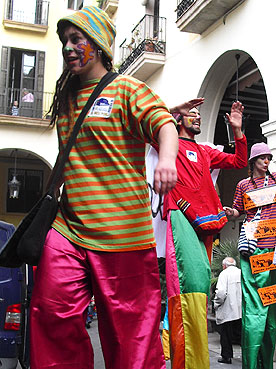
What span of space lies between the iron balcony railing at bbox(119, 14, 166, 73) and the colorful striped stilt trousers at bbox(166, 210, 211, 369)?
396 inches

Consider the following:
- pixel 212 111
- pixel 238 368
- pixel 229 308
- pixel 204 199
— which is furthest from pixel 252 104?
pixel 204 199

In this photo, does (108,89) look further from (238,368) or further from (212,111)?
(212,111)

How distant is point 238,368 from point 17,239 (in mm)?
4386

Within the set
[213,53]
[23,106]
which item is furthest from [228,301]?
[23,106]

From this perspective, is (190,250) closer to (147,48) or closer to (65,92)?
(65,92)

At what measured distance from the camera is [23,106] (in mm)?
20688

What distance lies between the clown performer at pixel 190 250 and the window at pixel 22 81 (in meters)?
17.3

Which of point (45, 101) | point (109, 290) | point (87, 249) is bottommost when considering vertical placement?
point (109, 290)

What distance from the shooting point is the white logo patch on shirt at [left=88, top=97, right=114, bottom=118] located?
97.2 inches

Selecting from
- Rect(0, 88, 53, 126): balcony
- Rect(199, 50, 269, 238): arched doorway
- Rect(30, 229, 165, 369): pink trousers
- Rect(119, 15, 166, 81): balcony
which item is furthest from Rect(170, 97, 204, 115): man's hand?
Rect(0, 88, 53, 126): balcony

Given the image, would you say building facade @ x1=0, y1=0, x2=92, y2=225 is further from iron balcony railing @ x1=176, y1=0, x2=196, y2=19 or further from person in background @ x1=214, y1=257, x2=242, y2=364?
person in background @ x1=214, y1=257, x2=242, y2=364

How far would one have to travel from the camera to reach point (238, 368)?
20.1 ft

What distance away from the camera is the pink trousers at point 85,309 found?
2.29 meters

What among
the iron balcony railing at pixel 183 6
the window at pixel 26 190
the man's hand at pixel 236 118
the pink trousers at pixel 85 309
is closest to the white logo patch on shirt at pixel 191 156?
the man's hand at pixel 236 118
